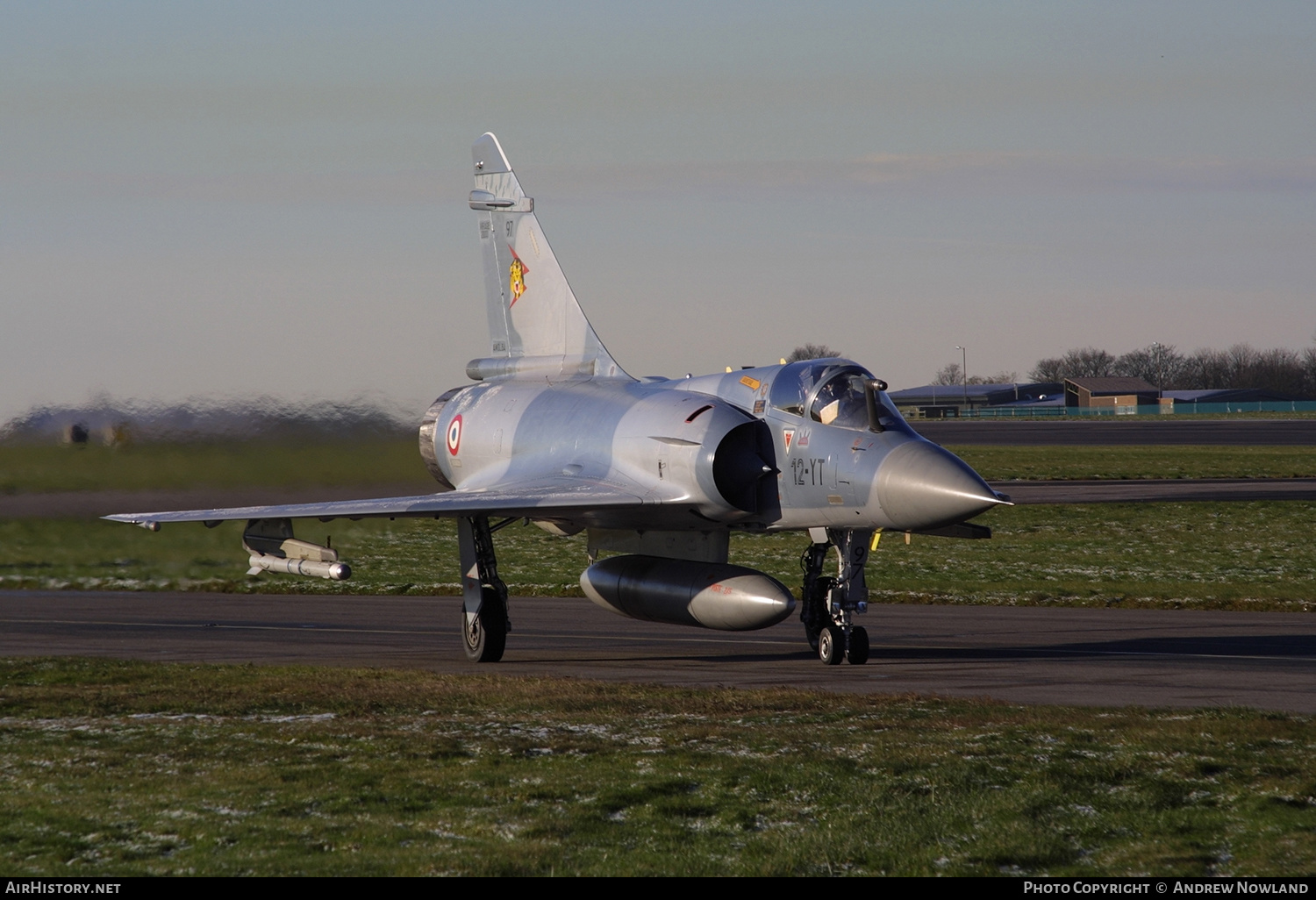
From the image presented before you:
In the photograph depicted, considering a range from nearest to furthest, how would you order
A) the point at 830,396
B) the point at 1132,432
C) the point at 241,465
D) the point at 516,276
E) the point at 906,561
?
the point at 830,396 < the point at 516,276 < the point at 241,465 < the point at 906,561 < the point at 1132,432

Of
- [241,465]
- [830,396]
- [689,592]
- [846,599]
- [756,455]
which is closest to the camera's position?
[830,396]

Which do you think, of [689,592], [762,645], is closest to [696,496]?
[689,592]

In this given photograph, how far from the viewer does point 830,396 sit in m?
16.1

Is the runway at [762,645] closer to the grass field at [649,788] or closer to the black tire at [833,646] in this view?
the black tire at [833,646]

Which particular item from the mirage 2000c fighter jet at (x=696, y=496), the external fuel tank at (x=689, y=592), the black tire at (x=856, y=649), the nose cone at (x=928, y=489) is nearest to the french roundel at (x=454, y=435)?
the mirage 2000c fighter jet at (x=696, y=496)

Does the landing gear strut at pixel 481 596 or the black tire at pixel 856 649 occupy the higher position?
the landing gear strut at pixel 481 596

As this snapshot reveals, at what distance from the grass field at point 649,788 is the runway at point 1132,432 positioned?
64.4m

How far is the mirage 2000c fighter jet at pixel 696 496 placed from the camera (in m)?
15.6

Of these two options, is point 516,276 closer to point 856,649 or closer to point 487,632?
point 487,632

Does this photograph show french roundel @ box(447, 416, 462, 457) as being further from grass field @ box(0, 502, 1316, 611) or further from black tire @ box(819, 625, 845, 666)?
black tire @ box(819, 625, 845, 666)

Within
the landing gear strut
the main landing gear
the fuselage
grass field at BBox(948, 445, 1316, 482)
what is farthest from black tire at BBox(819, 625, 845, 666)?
grass field at BBox(948, 445, 1316, 482)

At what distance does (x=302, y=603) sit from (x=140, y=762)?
47.4ft

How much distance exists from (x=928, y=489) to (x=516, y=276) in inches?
406

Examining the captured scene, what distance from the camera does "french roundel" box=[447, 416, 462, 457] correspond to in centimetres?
2136
